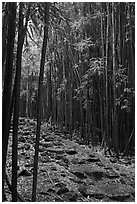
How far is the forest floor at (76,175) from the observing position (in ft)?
9.12

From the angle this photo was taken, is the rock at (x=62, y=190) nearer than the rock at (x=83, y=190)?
Yes

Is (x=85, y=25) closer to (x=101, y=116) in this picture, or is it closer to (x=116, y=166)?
(x=101, y=116)

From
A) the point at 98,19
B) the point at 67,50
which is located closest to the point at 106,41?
the point at 98,19

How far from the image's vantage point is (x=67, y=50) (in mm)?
6055

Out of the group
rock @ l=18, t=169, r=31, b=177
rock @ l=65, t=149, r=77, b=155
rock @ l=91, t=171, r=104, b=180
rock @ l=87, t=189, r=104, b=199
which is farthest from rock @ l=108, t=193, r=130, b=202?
rock @ l=65, t=149, r=77, b=155

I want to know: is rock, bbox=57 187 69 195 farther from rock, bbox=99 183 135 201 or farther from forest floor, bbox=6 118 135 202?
rock, bbox=99 183 135 201

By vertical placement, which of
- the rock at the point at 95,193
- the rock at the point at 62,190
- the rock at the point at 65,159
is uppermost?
the rock at the point at 65,159

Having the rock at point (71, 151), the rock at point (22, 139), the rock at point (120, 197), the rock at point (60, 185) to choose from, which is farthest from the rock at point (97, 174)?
the rock at point (22, 139)

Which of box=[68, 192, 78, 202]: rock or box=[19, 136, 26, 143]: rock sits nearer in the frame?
box=[68, 192, 78, 202]: rock

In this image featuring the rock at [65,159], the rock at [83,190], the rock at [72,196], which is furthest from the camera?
the rock at [65,159]

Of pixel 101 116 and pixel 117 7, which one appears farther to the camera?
pixel 101 116

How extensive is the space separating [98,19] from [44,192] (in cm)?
350

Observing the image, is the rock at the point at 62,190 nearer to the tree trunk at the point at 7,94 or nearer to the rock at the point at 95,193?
the rock at the point at 95,193

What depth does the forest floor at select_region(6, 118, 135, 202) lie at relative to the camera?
2.78 m
